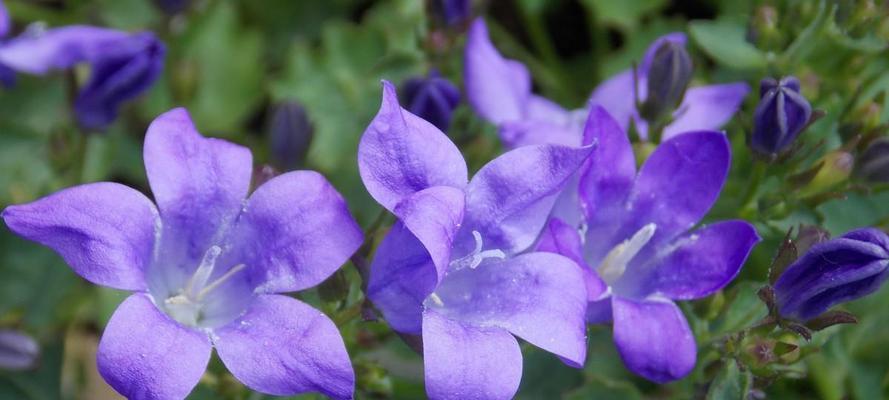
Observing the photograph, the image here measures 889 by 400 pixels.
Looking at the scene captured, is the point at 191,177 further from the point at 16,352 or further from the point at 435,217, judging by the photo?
the point at 16,352

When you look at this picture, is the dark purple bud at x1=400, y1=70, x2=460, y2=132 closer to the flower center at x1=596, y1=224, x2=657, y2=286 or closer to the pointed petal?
the flower center at x1=596, y1=224, x2=657, y2=286

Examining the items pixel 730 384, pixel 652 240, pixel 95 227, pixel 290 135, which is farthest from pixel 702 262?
Result: pixel 95 227

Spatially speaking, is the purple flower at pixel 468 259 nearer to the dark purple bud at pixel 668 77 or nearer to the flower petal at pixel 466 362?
the flower petal at pixel 466 362

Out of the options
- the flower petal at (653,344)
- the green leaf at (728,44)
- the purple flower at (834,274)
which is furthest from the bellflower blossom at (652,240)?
the green leaf at (728,44)

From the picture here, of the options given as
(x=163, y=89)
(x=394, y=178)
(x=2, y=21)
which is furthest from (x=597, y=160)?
(x=163, y=89)

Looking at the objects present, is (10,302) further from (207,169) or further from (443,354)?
(443,354)

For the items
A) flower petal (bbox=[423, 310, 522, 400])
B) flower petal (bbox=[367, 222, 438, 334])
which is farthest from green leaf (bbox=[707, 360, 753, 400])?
flower petal (bbox=[367, 222, 438, 334])
